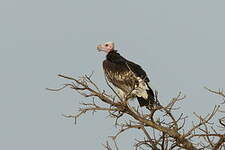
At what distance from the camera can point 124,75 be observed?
12.1m

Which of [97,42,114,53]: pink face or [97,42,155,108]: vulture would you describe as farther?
[97,42,114,53]: pink face

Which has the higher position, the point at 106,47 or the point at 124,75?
the point at 106,47

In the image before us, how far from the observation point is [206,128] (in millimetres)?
6602

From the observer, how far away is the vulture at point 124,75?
36.3ft

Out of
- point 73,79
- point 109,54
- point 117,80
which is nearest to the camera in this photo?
point 73,79

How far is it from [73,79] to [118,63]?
5625 millimetres

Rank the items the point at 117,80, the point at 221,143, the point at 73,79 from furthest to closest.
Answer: the point at 117,80 → the point at 73,79 → the point at 221,143

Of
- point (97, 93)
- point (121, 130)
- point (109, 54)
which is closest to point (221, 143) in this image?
point (121, 130)

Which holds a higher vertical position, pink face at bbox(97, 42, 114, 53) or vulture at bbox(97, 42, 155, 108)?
pink face at bbox(97, 42, 114, 53)

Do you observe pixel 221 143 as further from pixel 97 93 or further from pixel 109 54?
pixel 109 54

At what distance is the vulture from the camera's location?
11070 millimetres

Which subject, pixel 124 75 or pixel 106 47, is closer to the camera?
pixel 124 75

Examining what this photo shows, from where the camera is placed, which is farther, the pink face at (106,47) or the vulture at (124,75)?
the pink face at (106,47)

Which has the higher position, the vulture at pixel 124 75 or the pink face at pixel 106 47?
the pink face at pixel 106 47
